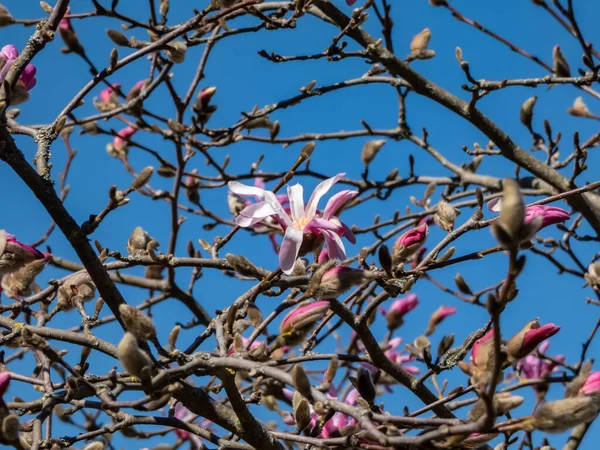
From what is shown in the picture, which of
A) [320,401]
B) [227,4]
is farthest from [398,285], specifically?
[227,4]

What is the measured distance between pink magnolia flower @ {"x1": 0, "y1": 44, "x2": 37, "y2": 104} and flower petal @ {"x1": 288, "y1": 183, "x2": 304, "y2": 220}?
26.7 inches

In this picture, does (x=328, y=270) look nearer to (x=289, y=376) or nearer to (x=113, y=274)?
(x=289, y=376)

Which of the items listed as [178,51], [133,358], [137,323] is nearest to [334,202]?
[137,323]

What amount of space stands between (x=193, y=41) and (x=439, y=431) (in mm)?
1868

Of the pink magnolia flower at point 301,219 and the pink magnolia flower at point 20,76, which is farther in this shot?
the pink magnolia flower at point 20,76

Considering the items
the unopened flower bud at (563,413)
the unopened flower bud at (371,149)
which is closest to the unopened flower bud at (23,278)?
the unopened flower bud at (563,413)

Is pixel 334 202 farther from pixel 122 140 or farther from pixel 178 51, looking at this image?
pixel 122 140

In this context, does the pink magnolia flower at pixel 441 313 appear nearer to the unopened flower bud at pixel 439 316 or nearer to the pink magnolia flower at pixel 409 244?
the unopened flower bud at pixel 439 316

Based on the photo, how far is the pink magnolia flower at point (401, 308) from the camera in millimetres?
A: 3391

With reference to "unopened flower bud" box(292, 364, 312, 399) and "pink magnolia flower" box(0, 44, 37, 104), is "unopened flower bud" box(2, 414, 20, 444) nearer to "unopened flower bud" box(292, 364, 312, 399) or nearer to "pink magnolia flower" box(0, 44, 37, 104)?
"unopened flower bud" box(292, 364, 312, 399)

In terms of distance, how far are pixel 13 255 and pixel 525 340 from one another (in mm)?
1207

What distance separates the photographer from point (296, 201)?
171 cm

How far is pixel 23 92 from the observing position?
1674mm

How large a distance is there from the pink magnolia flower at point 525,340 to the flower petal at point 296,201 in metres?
0.57
